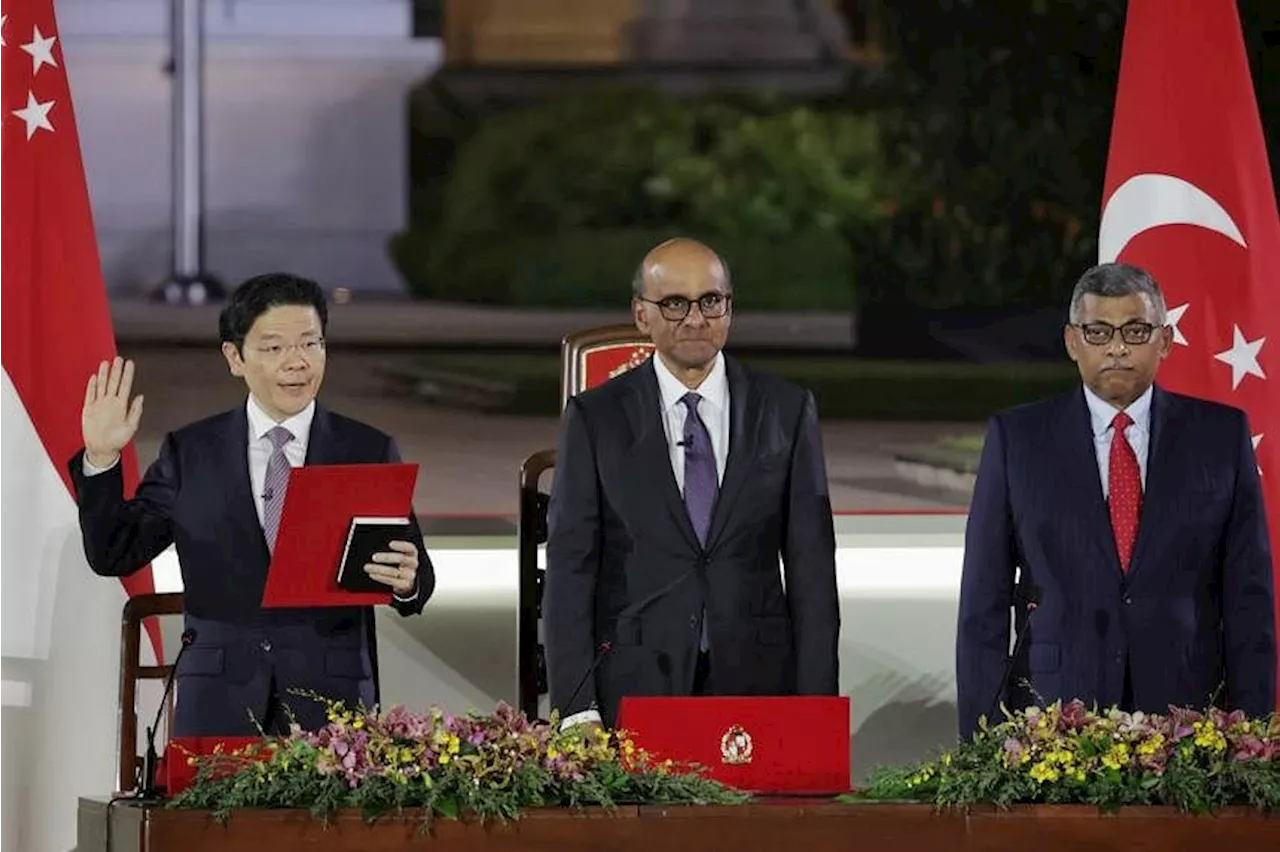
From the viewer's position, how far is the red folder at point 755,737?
139 inches

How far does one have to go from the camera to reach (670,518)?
4047mm

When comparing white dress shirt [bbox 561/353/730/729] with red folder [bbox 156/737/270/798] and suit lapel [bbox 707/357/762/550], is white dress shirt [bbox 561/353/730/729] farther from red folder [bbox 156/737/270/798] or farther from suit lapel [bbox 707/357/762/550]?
red folder [bbox 156/737/270/798]

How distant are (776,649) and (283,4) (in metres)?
5.95

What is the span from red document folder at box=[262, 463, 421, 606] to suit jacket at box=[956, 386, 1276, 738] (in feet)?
3.05

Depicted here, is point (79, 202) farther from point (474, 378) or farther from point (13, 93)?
point (474, 378)

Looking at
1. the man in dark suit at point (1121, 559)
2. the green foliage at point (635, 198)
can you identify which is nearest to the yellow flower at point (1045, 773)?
the man in dark suit at point (1121, 559)

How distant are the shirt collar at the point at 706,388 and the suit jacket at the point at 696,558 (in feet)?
0.10

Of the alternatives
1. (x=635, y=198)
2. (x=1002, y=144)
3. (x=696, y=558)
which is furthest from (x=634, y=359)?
(x=635, y=198)

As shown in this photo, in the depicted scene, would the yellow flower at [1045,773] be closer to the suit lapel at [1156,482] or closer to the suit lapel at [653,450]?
the suit lapel at [1156,482]

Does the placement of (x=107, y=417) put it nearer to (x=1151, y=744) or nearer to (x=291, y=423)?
(x=291, y=423)

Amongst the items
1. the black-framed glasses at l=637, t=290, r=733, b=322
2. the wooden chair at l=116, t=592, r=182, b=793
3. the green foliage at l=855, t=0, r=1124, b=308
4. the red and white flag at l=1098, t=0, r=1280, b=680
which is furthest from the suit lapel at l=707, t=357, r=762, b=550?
the green foliage at l=855, t=0, r=1124, b=308

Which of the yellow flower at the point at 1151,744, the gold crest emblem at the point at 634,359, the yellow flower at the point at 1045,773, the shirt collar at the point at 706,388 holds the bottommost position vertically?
the yellow flower at the point at 1045,773

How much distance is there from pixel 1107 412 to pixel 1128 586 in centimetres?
28

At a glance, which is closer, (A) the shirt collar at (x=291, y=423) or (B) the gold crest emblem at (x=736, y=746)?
(B) the gold crest emblem at (x=736, y=746)
